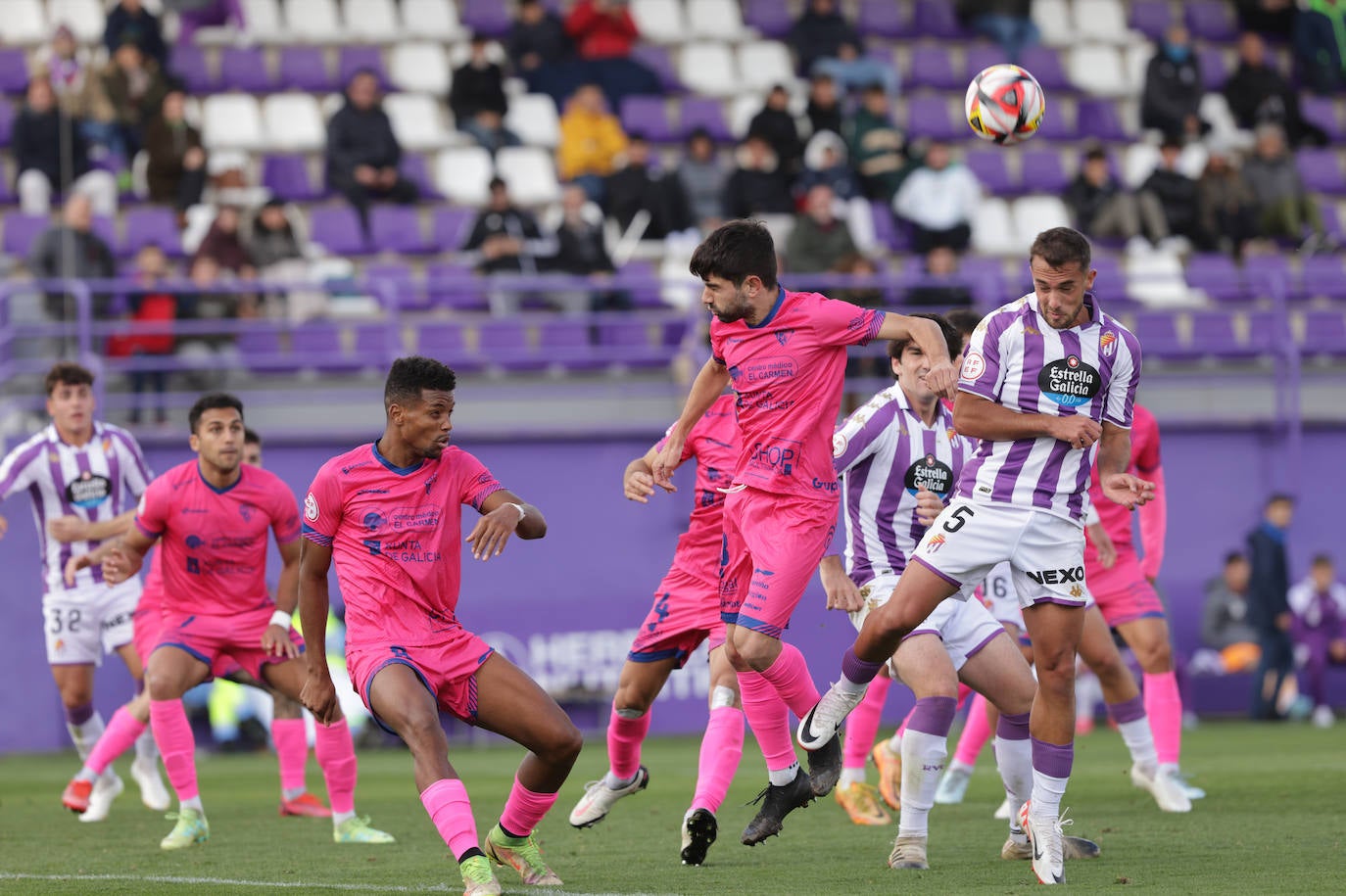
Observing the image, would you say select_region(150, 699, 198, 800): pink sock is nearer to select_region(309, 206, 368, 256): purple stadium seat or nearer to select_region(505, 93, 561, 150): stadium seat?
select_region(309, 206, 368, 256): purple stadium seat

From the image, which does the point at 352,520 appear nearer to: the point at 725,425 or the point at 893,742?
the point at 725,425

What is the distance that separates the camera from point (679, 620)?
341 inches

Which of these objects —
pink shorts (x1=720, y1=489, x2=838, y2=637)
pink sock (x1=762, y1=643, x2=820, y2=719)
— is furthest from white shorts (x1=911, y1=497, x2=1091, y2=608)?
pink sock (x1=762, y1=643, x2=820, y2=719)

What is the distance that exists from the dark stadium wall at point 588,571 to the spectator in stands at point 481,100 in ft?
14.6

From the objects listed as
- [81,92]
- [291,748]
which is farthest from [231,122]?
[291,748]

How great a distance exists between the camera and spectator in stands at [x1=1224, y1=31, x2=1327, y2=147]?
884 inches

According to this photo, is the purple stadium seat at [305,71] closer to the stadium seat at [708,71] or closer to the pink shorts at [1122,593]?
the stadium seat at [708,71]

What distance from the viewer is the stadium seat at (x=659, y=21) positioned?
896 inches

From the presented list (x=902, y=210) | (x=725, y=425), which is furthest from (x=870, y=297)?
A: (x=725, y=425)

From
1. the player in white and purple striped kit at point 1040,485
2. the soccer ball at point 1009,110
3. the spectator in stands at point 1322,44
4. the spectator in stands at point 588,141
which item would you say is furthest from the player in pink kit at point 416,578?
the spectator in stands at point 1322,44

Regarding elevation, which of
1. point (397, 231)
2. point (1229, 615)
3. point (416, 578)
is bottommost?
point (1229, 615)

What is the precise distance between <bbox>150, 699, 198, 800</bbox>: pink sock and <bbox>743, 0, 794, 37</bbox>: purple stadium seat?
615 inches

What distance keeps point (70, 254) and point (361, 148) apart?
11.5ft

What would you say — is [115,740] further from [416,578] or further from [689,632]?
[416,578]
